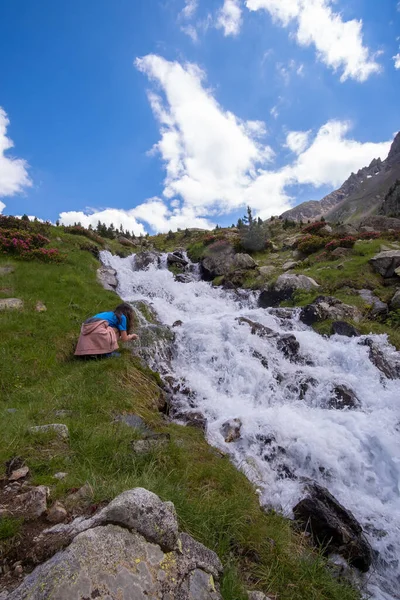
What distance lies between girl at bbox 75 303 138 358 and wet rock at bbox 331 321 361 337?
361 inches

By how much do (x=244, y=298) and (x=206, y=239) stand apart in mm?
12712

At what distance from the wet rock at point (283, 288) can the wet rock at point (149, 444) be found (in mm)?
13654

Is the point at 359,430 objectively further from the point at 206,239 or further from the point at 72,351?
the point at 206,239

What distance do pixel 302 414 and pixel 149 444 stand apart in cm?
575

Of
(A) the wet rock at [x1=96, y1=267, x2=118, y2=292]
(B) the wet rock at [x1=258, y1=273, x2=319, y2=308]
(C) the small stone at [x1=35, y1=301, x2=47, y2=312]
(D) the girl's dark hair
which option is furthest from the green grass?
(B) the wet rock at [x1=258, y1=273, x2=319, y2=308]

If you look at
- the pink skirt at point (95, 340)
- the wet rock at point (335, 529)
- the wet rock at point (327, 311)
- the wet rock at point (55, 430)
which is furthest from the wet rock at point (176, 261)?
the wet rock at point (335, 529)

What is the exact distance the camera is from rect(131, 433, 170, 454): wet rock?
5207 millimetres

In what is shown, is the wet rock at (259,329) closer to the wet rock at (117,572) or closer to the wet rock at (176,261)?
the wet rock at (117,572)

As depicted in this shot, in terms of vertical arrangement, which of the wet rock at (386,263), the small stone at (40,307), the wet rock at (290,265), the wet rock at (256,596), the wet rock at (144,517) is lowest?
Result: the wet rock at (256,596)

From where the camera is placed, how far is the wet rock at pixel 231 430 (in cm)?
805

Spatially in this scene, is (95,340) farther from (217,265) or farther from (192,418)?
(217,265)

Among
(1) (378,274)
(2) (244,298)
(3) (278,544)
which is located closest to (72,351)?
(3) (278,544)

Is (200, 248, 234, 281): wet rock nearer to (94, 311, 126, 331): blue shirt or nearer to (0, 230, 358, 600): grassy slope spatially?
(0, 230, 358, 600): grassy slope

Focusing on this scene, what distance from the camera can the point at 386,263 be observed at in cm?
1762
